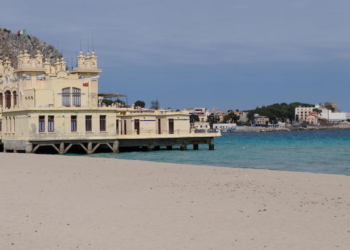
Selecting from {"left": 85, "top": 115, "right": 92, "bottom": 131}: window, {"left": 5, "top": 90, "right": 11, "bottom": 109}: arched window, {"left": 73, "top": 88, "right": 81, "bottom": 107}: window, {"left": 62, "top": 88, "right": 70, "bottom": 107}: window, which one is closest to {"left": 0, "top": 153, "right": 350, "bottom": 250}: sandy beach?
{"left": 85, "top": 115, "right": 92, "bottom": 131}: window

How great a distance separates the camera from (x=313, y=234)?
13516 millimetres

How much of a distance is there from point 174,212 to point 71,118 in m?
40.7

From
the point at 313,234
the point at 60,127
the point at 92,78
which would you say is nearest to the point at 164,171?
the point at 313,234

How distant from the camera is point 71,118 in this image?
56.0 m

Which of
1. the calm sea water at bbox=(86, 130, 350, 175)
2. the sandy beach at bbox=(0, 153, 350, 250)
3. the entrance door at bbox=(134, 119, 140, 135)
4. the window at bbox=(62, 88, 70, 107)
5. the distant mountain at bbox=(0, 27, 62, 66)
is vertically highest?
the distant mountain at bbox=(0, 27, 62, 66)

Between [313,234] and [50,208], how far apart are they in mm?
7214

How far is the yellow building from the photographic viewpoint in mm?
55250

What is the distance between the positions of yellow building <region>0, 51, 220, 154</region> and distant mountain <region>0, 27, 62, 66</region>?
10974cm

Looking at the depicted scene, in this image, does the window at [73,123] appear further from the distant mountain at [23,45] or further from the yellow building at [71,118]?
the distant mountain at [23,45]

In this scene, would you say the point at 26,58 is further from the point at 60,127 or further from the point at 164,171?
the point at 164,171

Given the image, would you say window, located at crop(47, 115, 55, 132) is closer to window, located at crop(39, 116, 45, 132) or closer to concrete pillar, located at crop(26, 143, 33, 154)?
window, located at crop(39, 116, 45, 132)

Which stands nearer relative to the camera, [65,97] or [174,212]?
[174,212]

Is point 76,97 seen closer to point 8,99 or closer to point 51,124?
point 51,124

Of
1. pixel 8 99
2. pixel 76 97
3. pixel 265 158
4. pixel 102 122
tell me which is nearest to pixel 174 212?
pixel 265 158
